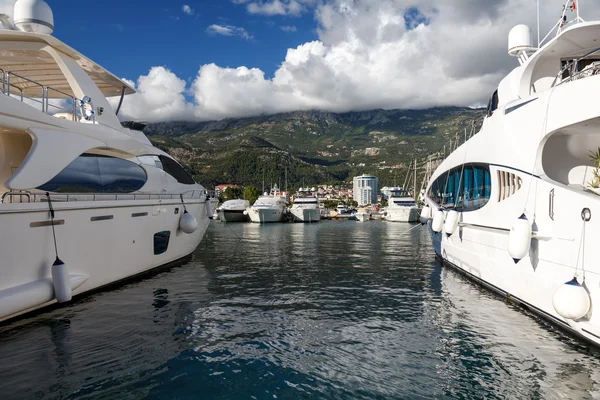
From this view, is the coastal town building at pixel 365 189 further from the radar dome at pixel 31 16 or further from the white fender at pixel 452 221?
the radar dome at pixel 31 16

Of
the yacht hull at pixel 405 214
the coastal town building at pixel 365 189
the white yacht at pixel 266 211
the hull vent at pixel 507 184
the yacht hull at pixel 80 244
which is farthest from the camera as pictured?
the coastal town building at pixel 365 189

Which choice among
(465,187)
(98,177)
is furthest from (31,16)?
(465,187)

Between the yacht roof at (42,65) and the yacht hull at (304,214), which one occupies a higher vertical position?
the yacht roof at (42,65)

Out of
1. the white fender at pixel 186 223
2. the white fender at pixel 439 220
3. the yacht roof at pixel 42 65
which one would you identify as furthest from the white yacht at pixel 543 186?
the yacht roof at pixel 42 65

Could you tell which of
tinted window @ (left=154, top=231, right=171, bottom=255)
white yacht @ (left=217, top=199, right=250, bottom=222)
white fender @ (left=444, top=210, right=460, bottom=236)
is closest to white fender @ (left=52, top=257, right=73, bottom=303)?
tinted window @ (left=154, top=231, right=171, bottom=255)

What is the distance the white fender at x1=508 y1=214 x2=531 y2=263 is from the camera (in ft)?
26.8

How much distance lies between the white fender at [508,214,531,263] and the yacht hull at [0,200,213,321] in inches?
395

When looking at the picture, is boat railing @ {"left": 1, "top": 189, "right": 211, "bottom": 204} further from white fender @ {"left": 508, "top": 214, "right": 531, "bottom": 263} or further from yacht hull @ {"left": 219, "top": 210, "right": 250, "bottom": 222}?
yacht hull @ {"left": 219, "top": 210, "right": 250, "bottom": 222}

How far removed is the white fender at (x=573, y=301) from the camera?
6.56 metres

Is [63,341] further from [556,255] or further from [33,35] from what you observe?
[556,255]

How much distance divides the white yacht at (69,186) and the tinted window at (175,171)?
0.09 meters

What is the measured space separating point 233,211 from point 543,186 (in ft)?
194

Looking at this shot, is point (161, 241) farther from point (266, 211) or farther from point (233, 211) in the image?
point (233, 211)

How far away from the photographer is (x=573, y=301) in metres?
6.58
